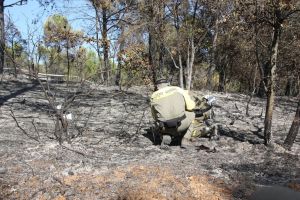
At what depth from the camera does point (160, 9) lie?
12.4 metres

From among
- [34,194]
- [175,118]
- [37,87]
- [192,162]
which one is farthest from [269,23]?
[37,87]

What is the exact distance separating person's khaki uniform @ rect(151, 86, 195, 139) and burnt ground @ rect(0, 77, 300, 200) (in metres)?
0.42

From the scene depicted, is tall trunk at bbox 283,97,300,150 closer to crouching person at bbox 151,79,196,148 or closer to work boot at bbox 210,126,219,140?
work boot at bbox 210,126,219,140

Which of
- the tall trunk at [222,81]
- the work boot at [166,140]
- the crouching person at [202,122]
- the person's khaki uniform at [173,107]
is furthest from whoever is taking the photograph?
the tall trunk at [222,81]

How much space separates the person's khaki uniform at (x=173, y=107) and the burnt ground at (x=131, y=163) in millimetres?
424

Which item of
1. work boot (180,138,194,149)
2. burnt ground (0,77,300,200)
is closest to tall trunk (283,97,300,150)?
burnt ground (0,77,300,200)

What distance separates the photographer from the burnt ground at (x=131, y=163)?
5.51 metres

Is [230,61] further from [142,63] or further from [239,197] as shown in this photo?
[239,197]

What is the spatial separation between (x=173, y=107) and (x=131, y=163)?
1.67m

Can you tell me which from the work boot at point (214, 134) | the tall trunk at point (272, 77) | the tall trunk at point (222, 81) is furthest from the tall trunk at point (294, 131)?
the tall trunk at point (222, 81)

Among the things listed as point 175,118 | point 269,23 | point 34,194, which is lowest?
point 34,194

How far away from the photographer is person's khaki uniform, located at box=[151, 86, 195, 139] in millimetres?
7902

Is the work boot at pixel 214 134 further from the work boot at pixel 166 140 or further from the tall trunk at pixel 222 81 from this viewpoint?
the tall trunk at pixel 222 81

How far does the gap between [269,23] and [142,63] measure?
6.38 metres
